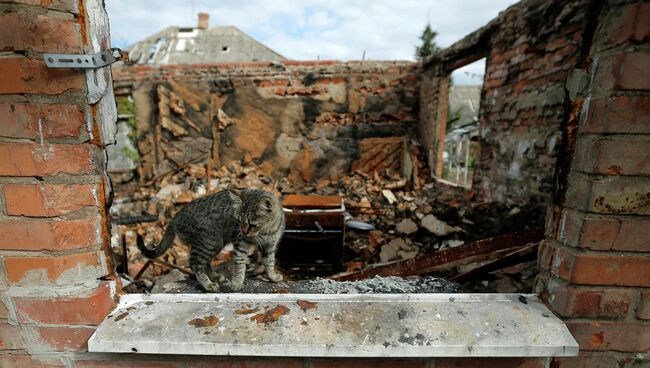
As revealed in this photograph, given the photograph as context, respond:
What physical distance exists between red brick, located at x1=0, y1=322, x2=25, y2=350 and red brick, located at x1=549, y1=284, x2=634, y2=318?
1.90m

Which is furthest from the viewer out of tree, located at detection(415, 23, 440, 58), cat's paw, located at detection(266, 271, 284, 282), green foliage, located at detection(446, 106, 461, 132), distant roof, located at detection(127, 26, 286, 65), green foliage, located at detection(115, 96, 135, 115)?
tree, located at detection(415, 23, 440, 58)

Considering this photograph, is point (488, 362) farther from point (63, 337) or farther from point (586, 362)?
point (63, 337)

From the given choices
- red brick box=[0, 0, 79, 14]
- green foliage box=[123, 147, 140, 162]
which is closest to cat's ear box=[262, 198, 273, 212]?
red brick box=[0, 0, 79, 14]

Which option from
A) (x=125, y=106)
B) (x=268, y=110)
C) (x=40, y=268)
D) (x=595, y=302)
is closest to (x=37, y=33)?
(x=40, y=268)

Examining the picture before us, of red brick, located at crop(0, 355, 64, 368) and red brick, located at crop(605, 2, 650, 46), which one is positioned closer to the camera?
red brick, located at crop(605, 2, 650, 46)

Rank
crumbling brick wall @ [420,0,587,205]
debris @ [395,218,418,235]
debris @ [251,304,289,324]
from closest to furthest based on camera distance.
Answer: debris @ [251,304,289,324], crumbling brick wall @ [420,0,587,205], debris @ [395,218,418,235]

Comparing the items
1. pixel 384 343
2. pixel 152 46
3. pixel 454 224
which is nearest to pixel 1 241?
pixel 384 343

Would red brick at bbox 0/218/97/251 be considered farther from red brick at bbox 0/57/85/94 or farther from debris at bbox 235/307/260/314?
debris at bbox 235/307/260/314

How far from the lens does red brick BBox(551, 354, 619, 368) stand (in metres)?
1.07

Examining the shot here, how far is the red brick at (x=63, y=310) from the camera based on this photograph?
3.38 ft

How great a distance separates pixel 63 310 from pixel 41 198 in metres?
0.40

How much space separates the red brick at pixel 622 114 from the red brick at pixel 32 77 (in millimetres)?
1624

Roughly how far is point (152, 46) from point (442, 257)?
16.9 metres

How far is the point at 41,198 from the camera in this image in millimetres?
959
